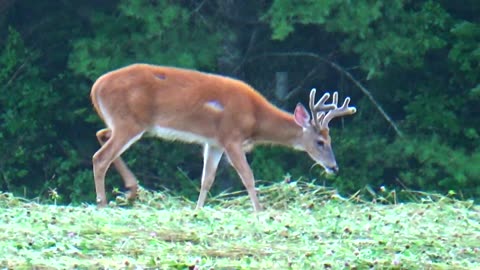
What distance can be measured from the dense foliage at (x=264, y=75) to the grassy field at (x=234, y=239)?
7.85 meters

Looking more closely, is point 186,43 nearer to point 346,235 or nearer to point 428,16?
point 428,16

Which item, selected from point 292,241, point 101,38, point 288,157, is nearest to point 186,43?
point 101,38

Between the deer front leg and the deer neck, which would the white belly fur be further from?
the deer neck

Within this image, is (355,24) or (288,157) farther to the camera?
(288,157)

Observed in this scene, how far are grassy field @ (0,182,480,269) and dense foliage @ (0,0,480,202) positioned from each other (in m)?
7.85

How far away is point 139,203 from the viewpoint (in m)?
11.8

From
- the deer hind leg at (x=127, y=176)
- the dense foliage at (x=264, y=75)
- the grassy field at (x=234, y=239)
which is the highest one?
the grassy field at (x=234, y=239)

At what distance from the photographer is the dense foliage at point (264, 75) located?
59.2ft

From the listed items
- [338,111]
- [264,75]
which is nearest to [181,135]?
[338,111]

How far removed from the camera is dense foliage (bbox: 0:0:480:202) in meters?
18.0

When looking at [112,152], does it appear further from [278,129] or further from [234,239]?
[234,239]

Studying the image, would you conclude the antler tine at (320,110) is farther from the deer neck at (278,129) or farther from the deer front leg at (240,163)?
the deer front leg at (240,163)

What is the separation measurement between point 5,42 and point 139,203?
8.37 metres

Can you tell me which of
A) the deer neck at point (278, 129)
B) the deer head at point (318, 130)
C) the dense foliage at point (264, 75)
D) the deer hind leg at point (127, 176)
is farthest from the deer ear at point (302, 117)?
the dense foliage at point (264, 75)
